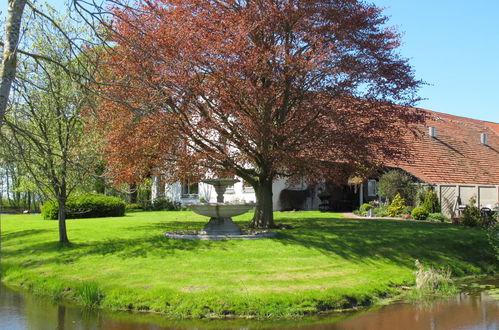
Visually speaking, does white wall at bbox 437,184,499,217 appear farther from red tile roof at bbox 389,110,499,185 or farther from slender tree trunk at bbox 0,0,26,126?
slender tree trunk at bbox 0,0,26,126

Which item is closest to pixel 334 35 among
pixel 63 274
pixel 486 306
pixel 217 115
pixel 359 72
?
pixel 359 72

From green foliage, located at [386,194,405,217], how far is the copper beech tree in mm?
7306

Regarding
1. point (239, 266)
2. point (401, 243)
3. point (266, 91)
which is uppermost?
point (266, 91)

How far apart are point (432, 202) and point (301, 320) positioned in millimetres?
15813

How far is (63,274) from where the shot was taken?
38.6ft

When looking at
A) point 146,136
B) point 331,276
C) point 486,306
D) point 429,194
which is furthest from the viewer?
point 429,194

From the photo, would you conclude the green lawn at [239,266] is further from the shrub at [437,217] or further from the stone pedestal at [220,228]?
the shrub at [437,217]

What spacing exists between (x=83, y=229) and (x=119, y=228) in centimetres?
132

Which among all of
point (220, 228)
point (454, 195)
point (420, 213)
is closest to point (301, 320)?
point (220, 228)

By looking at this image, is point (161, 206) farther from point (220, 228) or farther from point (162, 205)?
point (220, 228)

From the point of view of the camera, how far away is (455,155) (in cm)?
3041

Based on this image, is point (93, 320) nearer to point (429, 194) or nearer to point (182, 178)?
point (182, 178)

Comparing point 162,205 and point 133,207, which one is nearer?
point 162,205

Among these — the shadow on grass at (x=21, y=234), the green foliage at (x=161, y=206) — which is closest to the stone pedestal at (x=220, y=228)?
the shadow on grass at (x=21, y=234)
